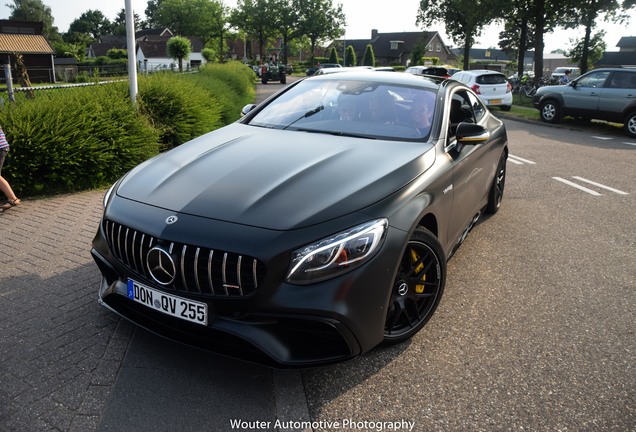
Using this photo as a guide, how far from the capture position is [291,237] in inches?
100

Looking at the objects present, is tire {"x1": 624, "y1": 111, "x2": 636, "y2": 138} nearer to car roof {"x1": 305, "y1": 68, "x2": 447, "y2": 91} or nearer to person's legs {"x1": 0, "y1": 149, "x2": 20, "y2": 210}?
car roof {"x1": 305, "y1": 68, "x2": 447, "y2": 91}

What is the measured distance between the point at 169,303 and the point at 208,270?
0.31 meters

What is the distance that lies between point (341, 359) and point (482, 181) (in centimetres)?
285

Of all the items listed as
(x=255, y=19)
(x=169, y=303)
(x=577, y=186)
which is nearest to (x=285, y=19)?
(x=255, y=19)

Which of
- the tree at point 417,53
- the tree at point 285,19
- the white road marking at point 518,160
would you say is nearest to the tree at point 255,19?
the tree at point 285,19

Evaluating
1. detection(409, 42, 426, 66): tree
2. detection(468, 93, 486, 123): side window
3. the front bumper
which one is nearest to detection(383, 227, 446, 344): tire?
the front bumper

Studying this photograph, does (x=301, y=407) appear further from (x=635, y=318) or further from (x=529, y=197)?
(x=529, y=197)

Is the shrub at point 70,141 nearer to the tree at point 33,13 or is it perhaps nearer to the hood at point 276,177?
the hood at point 276,177

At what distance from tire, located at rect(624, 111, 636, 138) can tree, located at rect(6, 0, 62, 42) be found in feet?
Result: 334

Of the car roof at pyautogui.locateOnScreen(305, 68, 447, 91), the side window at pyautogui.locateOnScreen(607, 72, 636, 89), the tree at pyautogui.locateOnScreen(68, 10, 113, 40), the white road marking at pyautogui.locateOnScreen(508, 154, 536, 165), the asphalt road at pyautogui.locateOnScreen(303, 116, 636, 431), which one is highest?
the tree at pyautogui.locateOnScreen(68, 10, 113, 40)

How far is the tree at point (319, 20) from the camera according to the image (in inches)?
3295

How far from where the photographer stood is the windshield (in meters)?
3.90

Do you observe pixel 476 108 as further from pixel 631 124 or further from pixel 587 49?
pixel 587 49

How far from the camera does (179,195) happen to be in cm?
295
